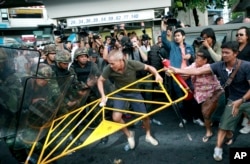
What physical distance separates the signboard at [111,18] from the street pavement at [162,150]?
375 centimetres

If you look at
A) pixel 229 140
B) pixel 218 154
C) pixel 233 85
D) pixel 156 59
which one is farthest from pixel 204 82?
pixel 156 59

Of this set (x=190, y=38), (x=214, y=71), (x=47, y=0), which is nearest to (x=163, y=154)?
(x=214, y=71)

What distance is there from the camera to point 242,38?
3.91 meters

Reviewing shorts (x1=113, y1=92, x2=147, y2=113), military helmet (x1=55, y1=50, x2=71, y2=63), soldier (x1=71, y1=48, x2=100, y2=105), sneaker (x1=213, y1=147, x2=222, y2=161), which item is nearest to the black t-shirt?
sneaker (x1=213, y1=147, x2=222, y2=161)

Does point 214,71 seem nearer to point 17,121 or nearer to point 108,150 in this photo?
point 108,150

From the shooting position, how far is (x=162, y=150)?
378 centimetres

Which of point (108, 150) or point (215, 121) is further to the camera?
point (215, 121)

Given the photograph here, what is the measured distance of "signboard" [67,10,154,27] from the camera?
725 cm

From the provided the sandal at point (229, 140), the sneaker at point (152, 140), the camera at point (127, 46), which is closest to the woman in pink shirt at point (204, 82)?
the sandal at point (229, 140)

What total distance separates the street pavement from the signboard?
3.75 metres

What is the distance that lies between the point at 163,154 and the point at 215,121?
55.1 inches

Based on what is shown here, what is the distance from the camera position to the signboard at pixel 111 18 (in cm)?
725

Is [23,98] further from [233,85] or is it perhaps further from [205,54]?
[205,54]

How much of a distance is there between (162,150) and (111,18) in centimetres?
462
